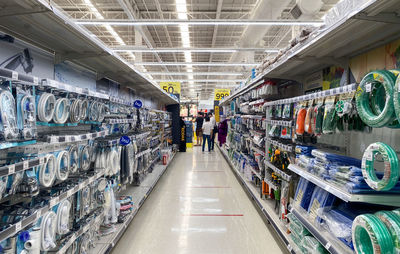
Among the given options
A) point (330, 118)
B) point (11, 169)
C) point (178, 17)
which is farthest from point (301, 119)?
point (178, 17)

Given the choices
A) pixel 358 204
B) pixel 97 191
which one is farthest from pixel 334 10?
pixel 97 191

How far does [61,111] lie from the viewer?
2059 millimetres

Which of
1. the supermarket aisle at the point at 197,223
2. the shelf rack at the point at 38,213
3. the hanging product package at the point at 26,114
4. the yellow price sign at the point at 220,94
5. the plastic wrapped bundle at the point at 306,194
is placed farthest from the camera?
the yellow price sign at the point at 220,94

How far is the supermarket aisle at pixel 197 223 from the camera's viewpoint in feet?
10.0

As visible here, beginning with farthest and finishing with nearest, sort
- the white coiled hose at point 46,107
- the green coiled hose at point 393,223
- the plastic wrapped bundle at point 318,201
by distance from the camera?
the plastic wrapped bundle at point 318,201 → the white coiled hose at point 46,107 → the green coiled hose at point 393,223

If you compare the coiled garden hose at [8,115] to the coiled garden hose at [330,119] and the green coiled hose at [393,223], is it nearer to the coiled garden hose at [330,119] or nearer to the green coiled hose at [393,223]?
the green coiled hose at [393,223]

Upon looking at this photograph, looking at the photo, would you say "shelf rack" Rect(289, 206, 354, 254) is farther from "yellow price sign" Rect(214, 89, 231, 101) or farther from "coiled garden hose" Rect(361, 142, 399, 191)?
"yellow price sign" Rect(214, 89, 231, 101)

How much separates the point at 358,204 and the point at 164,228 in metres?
2.55

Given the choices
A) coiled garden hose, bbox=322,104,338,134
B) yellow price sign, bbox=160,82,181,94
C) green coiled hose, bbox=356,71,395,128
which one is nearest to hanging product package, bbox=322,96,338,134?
coiled garden hose, bbox=322,104,338,134

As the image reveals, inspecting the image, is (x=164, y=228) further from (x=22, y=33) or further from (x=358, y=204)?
(x=22, y=33)

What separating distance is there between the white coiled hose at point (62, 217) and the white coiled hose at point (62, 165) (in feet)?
0.66

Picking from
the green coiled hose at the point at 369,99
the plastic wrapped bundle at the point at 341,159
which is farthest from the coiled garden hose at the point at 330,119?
the green coiled hose at the point at 369,99

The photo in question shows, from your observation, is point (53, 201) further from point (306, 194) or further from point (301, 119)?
point (301, 119)

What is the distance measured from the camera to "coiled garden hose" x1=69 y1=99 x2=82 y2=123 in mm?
2179
